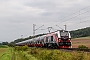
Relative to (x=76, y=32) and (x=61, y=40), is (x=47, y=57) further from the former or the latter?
(x=76, y=32)

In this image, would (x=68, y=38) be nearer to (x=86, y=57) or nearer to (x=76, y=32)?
(x=86, y=57)

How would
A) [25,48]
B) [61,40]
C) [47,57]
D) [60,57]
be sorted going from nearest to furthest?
[60,57] < [47,57] < [61,40] < [25,48]

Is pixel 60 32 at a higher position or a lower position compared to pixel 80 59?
higher

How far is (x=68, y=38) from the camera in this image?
40.1m

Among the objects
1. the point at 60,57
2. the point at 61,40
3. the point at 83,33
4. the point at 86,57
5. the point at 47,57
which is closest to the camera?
the point at 86,57

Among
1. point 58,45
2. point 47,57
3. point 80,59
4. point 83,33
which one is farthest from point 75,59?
point 83,33

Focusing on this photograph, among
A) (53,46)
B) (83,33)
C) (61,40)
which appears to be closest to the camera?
(61,40)

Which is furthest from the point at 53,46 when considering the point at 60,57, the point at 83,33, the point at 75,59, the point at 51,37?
the point at 83,33

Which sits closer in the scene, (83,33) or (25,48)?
(25,48)

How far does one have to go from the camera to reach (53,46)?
4259 centimetres

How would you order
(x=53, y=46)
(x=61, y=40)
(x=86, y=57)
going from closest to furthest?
(x=86, y=57)
(x=61, y=40)
(x=53, y=46)

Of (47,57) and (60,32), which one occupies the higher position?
(60,32)

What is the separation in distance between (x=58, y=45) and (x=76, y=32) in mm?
79291

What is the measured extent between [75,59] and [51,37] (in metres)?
24.8
